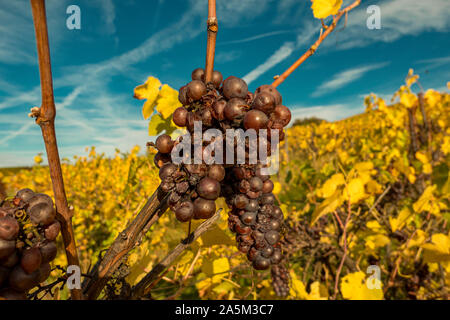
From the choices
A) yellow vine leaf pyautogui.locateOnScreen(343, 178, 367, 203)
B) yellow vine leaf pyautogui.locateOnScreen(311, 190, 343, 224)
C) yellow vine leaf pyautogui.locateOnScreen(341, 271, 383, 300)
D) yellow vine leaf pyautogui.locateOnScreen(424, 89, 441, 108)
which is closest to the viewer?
yellow vine leaf pyautogui.locateOnScreen(341, 271, 383, 300)

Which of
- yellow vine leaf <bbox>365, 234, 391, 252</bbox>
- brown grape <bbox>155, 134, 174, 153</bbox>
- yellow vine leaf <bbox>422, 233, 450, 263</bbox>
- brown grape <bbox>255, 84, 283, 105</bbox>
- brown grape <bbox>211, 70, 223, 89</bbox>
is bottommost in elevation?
yellow vine leaf <bbox>365, 234, 391, 252</bbox>

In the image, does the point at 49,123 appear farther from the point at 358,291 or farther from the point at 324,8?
the point at 358,291

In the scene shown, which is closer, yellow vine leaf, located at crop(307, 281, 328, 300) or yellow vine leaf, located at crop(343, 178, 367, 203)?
yellow vine leaf, located at crop(307, 281, 328, 300)

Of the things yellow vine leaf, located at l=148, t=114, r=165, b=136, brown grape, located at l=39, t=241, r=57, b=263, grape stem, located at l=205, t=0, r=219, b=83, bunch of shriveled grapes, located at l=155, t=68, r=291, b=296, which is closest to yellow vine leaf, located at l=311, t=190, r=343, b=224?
bunch of shriveled grapes, located at l=155, t=68, r=291, b=296

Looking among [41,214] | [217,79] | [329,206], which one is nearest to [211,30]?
[217,79]

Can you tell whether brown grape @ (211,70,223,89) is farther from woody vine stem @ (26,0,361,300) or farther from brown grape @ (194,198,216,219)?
brown grape @ (194,198,216,219)

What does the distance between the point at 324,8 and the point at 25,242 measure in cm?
108

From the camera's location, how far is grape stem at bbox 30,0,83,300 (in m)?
0.51

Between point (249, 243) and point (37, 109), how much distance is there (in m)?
0.76

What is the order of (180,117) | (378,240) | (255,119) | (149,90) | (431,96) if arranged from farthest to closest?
(431,96) → (378,240) → (149,90) → (180,117) → (255,119)

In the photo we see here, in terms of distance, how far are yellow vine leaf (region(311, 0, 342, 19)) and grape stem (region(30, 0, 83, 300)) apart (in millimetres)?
772

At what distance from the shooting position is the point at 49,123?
1.93 feet

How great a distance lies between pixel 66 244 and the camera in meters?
0.70

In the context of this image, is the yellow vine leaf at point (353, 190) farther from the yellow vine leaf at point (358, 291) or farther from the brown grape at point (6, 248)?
the brown grape at point (6, 248)
